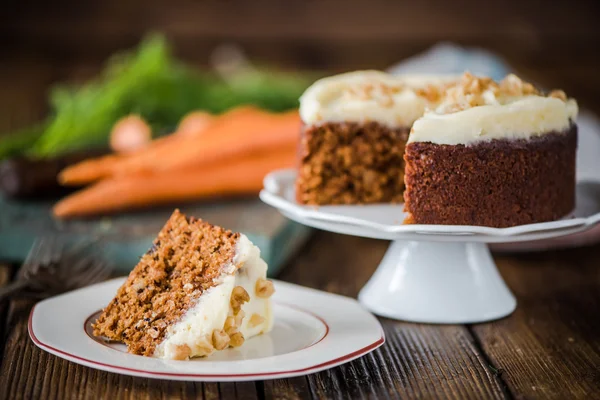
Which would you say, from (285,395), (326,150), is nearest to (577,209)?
(326,150)

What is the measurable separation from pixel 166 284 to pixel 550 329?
122cm

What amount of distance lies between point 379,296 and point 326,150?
0.55 metres

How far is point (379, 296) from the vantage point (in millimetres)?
2922

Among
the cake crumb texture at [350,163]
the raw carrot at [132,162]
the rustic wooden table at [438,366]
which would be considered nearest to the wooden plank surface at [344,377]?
the rustic wooden table at [438,366]

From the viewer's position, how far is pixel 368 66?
23.2 feet

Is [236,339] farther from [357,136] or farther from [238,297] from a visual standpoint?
[357,136]

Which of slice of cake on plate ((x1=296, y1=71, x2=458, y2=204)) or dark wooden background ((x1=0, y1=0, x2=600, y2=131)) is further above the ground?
slice of cake on plate ((x1=296, y1=71, x2=458, y2=204))

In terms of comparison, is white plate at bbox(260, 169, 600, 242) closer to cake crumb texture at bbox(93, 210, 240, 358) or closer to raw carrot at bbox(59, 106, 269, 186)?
cake crumb texture at bbox(93, 210, 240, 358)

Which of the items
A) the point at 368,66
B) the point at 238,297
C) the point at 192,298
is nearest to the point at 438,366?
the point at 238,297

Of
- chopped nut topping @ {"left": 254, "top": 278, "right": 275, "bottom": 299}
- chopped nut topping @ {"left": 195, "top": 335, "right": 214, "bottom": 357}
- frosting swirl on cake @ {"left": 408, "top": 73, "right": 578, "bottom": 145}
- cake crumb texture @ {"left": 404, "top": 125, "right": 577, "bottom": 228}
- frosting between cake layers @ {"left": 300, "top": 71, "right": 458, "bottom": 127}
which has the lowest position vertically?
chopped nut topping @ {"left": 195, "top": 335, "right": 214, "bottom": 357}

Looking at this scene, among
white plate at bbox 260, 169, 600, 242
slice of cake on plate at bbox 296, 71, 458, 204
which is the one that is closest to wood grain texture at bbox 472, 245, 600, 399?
white plate at bbox 260, 169, 600, 242

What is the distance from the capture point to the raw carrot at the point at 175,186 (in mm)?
3693

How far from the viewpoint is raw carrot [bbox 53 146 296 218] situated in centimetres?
369

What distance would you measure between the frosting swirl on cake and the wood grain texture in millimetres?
A: 610
